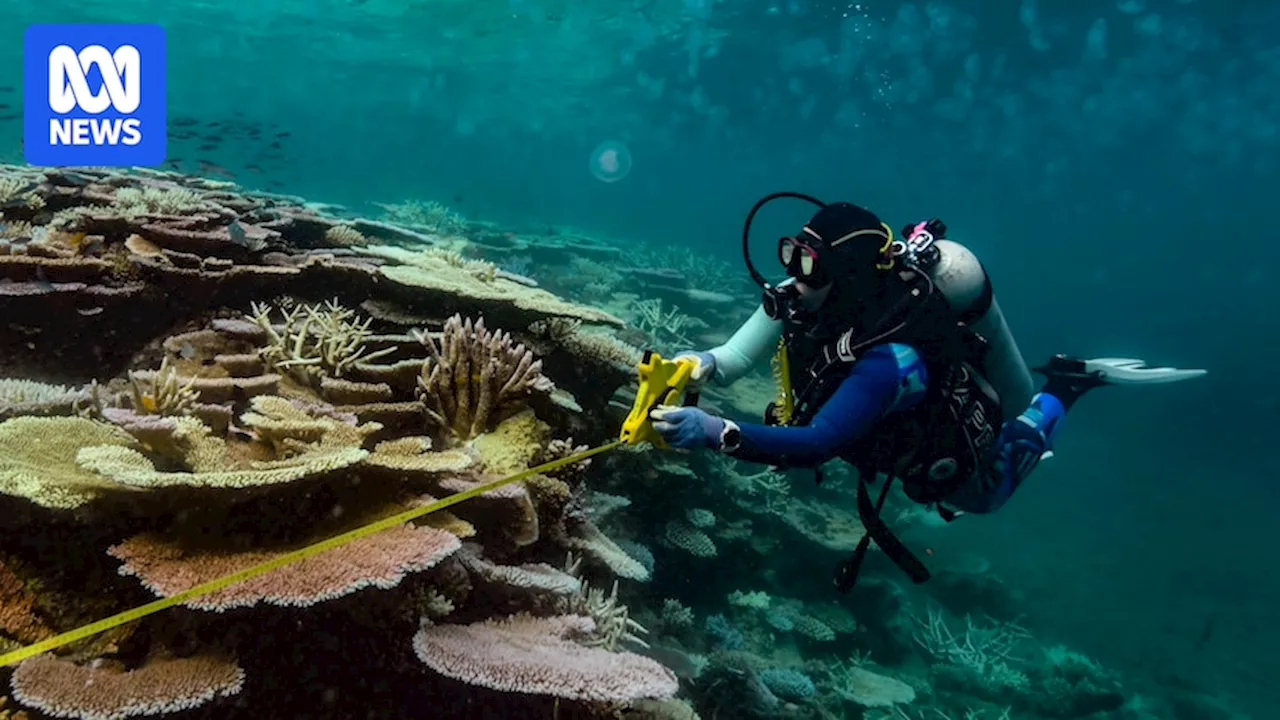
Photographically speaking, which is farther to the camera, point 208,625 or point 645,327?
point 645,327

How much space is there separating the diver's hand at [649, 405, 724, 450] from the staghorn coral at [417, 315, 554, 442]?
891 mm

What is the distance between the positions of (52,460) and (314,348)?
137 centimetres

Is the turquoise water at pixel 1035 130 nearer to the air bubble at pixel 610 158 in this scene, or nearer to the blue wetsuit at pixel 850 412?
the blue wetsuit at pixel 850 412

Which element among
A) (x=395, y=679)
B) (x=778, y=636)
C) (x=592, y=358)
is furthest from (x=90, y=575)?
(x=778, y=636)

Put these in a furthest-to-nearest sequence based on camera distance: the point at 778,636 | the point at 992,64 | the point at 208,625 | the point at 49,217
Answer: the point at 992,64
the point at 778,636
the point at 49,217
the point at 208,625

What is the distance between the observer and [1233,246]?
2594 inches

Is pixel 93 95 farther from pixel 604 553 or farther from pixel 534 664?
pixel 534 664

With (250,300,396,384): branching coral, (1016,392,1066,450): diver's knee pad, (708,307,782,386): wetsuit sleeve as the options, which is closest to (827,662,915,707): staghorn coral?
(1016,392,1066,450): diver's knee pad

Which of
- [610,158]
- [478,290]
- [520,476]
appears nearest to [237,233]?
[478,290]

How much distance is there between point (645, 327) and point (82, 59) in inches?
309

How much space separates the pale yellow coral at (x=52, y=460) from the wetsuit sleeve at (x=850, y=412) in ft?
7.37

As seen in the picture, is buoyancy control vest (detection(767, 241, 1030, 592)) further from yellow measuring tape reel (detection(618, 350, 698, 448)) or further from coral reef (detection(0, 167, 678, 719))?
coral reef (detection(0, 167, 678, 719))

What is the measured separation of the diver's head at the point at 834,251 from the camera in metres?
3.38

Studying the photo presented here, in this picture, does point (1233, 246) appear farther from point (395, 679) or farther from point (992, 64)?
point (395, 679)
